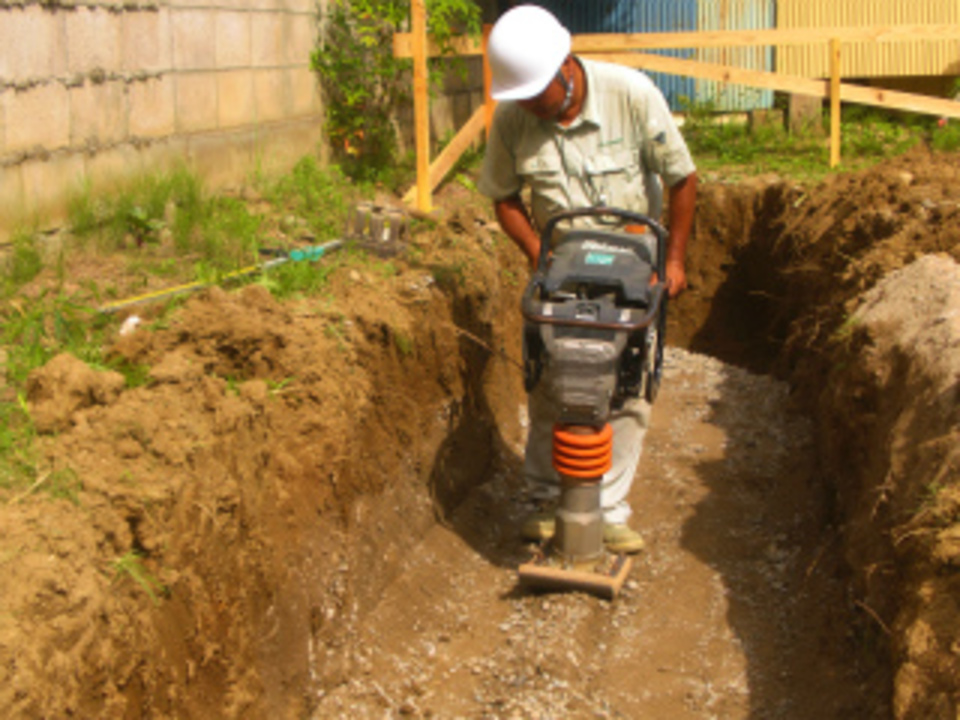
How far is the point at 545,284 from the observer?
159 inches

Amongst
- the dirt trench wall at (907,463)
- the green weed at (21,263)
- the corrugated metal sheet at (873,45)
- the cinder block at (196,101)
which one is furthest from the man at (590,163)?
the corrugated metal sheet at (873,45)

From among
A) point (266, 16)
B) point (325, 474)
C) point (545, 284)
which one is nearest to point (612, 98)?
point (545, 284)

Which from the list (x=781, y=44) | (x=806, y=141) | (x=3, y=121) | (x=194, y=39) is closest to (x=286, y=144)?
(x=194, y=39)

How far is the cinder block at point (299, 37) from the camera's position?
764 centimetres

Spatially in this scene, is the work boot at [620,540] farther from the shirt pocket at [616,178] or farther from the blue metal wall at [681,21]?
the blue metal wall at [681,21]

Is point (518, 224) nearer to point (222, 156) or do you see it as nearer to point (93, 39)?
point (93, 39)

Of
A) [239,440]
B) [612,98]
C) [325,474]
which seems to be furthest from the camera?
[612,98]

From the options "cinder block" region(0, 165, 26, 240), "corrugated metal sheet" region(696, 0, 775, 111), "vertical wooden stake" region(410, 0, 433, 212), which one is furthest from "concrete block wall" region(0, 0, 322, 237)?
"corrugated metal sheet" region(696, 0, 775, 111)

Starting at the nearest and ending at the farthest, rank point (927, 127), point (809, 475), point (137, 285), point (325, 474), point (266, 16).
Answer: point (325, 474), point (137, 285), point (809, 475), point (266, 16), point (927, 127)

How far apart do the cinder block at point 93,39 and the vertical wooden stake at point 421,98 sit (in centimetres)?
245

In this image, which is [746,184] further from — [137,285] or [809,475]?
[137,285]

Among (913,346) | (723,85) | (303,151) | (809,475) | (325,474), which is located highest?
(723,85)

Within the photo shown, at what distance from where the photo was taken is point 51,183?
554 centimetres

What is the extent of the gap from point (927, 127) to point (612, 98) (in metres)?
7.36
